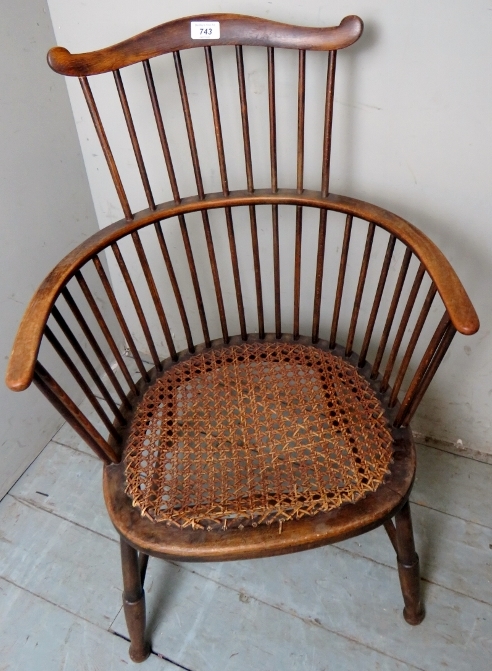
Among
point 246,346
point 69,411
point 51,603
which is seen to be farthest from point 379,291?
point 51,603

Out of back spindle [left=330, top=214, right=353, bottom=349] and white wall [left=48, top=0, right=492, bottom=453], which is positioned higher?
white wall [left=48, top=0, right=492, bottom=453]

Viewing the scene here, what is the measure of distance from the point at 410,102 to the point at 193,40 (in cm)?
37

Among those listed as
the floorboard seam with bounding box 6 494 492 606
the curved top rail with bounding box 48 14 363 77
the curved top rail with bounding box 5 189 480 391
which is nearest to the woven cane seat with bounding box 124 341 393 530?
the curved top rail with bounding box 5 189 480 391

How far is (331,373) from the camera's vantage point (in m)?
0.97

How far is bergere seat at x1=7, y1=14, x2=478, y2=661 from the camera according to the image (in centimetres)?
77

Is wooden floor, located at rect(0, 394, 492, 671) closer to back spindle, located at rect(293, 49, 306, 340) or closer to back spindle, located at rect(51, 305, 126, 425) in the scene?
back spindle, located at rect(51, 305, 126, 425)

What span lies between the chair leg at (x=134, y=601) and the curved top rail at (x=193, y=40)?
73 centimetres

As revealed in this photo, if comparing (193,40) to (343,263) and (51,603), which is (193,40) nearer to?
(343,263)

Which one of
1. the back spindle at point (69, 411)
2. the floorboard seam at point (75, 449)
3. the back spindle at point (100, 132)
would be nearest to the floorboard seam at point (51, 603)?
the floorboard seam at point (75, 449)

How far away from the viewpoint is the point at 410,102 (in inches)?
Result: 35.0

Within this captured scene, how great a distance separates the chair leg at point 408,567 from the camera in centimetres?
90

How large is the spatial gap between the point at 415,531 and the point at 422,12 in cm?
100

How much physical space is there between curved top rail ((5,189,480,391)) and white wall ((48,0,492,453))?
15 cm

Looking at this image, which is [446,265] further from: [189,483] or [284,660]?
[284,660]
